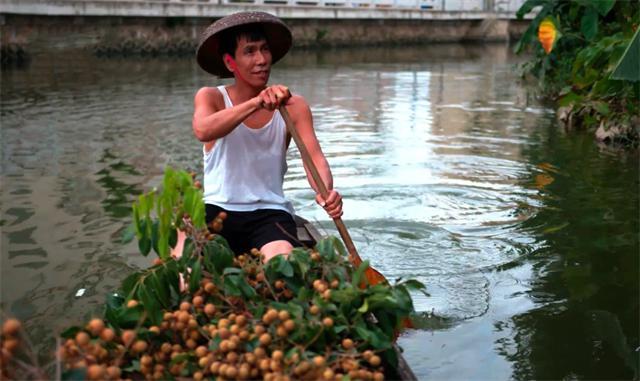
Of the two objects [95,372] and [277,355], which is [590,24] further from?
[95,372]

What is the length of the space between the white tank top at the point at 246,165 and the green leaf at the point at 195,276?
0.98m

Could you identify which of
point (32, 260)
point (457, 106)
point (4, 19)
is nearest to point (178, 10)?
point (4, 19)

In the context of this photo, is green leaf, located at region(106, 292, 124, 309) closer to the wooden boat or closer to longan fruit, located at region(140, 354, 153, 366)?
longan fruit, located at region(140, 354, 153, 366)

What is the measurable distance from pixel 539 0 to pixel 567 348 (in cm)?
704

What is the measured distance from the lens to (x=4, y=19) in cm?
1959

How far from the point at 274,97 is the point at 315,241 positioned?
35.4 inches

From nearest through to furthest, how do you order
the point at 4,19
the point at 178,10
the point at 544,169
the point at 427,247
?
1. the point at 427,247
2. the point at 544,169
3. the point at 4,19
4. the point at 178,10

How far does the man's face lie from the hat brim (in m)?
0.07

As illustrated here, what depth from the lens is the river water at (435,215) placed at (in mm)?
3605

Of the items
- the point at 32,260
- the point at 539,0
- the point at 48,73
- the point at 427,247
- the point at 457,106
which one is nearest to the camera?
the point at 32,260

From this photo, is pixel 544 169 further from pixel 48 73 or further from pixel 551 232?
pixel 48 73

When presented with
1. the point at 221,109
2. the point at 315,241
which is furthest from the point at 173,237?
the point at 315,241

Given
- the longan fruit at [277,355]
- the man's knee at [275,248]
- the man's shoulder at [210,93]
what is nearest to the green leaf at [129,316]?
the longan fruit at [277,355]

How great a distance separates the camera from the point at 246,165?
326 centimetres
